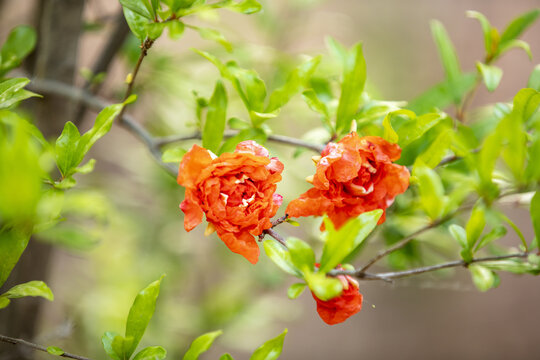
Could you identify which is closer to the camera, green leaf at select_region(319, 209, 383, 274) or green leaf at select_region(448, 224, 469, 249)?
green leaf at select_region(319, 209, 383, 274)

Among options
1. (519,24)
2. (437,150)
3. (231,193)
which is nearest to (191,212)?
(231,193)

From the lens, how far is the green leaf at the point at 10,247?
0.41m

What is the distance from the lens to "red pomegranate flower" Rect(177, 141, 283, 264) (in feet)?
1.27

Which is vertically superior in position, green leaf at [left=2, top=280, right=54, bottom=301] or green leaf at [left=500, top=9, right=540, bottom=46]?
green leaf at [left=500, top=9, right=540, bottom=46]

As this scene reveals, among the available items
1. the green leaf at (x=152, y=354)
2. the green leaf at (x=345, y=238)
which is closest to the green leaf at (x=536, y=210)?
the green leaf at (x=345, y=238)

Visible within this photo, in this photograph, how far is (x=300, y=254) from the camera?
0.38 meters

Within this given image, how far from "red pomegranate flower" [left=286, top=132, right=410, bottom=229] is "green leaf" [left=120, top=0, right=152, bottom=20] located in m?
0.22

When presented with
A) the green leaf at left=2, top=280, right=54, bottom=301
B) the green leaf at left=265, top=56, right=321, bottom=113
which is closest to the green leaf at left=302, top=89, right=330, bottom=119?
the green leaf at left=265, top=56, right=321, bottom=113

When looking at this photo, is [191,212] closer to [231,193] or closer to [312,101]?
[231,193]

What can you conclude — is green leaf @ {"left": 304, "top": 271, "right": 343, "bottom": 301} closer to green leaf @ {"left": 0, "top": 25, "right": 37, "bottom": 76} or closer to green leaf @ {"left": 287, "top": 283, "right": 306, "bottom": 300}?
green leaf @ {"left": 287, "top": 283, "right": 306, "bottom": 300}

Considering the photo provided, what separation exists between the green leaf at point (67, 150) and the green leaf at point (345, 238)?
24cm

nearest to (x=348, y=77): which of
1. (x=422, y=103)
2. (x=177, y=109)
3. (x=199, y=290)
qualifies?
(x=422, y=103)

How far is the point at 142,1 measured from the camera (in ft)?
1.45

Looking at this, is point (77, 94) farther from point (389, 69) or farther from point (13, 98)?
point (389, 69)
